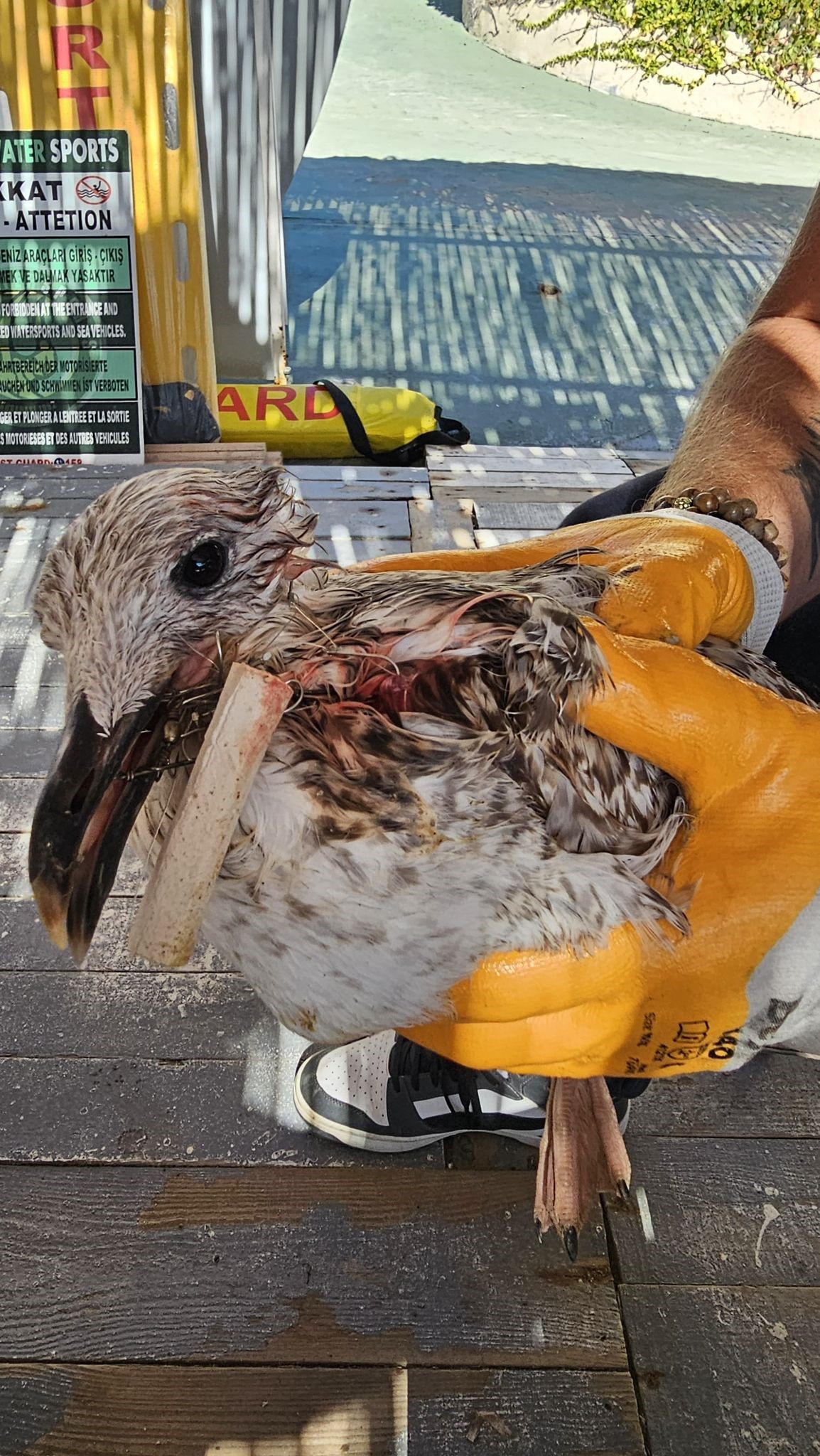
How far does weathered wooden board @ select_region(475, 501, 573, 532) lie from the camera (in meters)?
3.59

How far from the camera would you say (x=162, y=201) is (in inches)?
159

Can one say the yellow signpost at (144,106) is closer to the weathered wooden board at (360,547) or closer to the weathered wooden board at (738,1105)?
the weathered wooden board at (360,547)

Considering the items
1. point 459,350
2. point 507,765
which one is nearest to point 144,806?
point 507,765

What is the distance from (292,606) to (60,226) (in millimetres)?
3772

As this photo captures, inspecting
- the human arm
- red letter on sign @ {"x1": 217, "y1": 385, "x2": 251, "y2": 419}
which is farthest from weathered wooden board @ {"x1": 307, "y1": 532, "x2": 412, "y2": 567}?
the human arm

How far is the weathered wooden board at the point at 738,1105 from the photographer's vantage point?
1825 mm

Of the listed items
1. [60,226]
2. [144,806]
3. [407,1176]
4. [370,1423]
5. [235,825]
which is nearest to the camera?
[235,825]

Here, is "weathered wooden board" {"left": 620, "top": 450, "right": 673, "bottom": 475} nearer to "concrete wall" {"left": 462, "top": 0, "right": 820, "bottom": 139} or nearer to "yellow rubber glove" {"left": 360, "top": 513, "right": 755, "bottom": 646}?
"yellow rubber glove" {"left": 360, "top": 513, "right": 755, "bottom": 646}

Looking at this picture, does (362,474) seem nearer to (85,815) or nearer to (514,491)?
(514,491)

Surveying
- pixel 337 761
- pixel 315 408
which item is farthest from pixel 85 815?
pixel 315 408

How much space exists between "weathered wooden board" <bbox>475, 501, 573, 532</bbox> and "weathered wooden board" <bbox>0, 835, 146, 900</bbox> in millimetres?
1871

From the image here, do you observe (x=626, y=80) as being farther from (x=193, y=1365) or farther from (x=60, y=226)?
(x=193, y=1365)

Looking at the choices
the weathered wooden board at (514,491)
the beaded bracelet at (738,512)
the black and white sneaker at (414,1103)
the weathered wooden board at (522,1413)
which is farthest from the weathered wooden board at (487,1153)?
the weathered wooden board at (514,491)

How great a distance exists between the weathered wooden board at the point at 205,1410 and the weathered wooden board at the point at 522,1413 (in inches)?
0.5
